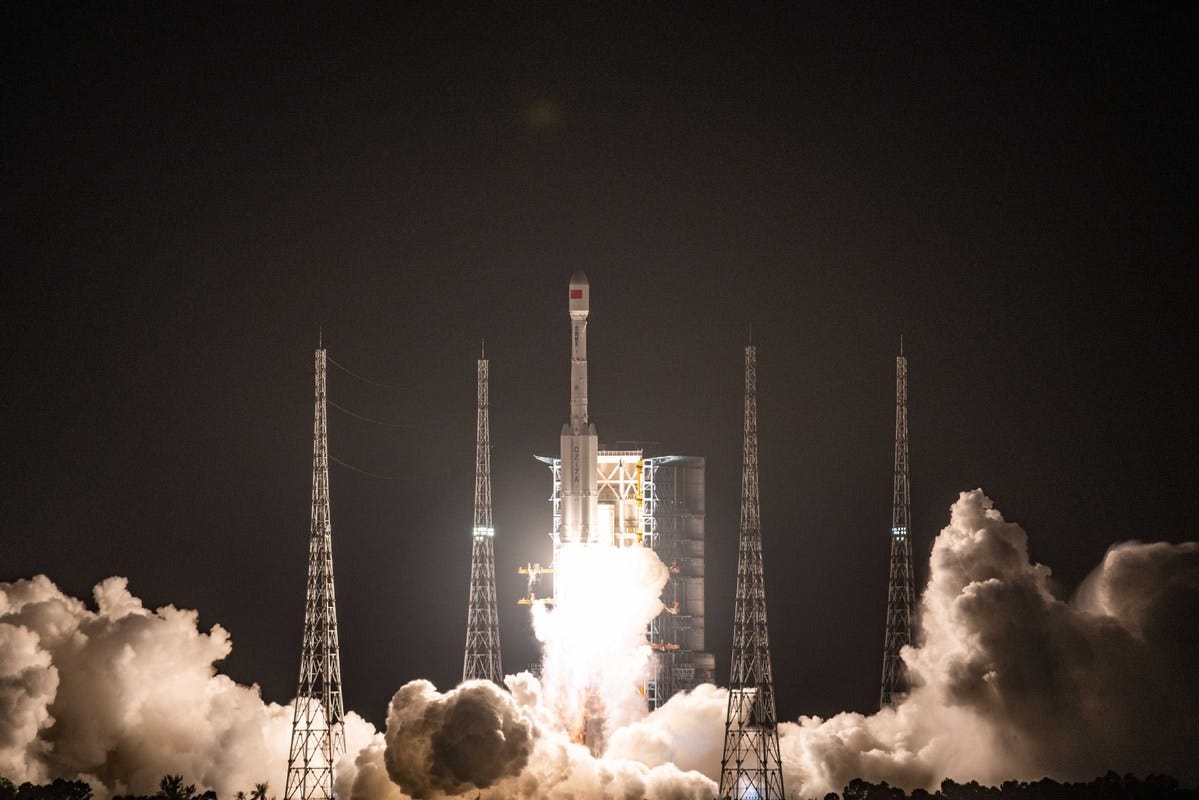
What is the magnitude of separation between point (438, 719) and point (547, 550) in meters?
21.0

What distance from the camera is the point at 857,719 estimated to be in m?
70.3

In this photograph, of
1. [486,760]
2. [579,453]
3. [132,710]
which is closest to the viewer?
[486,760]

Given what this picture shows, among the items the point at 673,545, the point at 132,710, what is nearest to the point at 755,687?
the point at 673,545

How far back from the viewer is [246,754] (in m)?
68.2

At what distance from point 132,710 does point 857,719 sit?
21.5 m

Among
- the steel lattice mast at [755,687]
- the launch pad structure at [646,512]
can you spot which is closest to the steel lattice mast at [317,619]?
the launch pad structure at [646,512]

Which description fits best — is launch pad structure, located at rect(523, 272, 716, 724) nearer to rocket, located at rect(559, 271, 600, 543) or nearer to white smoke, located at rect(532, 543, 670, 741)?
rocket, located at rect(559, 271, 600, 543)

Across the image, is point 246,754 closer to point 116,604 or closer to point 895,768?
point 116,604

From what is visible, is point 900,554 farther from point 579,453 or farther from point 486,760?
point 486,760

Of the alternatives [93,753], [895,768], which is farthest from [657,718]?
[93,753]

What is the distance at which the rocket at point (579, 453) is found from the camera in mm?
68625

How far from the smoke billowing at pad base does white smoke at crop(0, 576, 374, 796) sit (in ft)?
0.14

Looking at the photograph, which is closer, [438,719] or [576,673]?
[438,719]

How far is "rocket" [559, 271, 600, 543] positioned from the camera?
6862 cm
